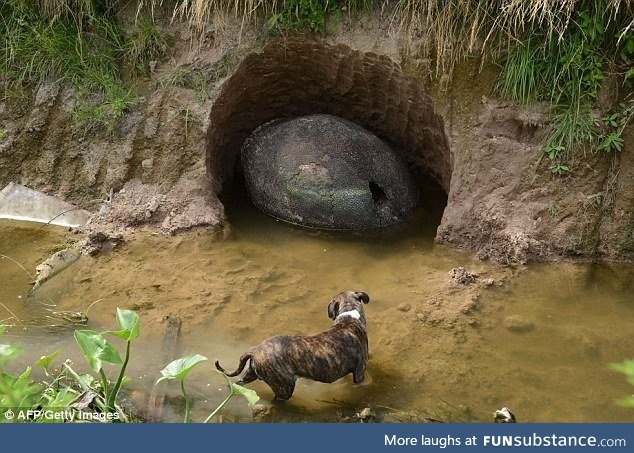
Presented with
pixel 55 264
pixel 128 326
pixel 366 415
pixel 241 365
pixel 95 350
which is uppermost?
pixel 128 326

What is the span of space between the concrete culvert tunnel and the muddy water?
26cm

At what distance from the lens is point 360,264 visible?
5414 millimetres

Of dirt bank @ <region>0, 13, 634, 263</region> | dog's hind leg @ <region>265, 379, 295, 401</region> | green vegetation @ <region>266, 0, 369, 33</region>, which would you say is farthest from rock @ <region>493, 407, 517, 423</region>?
green vegetation @ <region>266, 0, 369, 33</region>

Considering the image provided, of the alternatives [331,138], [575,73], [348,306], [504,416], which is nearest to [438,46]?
[575,73]

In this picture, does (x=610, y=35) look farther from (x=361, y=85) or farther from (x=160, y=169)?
(x=160, y=169)

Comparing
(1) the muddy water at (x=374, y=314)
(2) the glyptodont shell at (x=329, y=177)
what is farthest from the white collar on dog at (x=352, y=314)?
(2) the glyptodont shell at (x=329, y=177)

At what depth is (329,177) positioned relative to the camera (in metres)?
5.95

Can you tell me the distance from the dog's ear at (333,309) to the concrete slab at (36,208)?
2385mm

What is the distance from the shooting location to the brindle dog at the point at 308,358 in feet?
12.6

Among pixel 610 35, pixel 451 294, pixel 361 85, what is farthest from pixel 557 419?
pixel 361 85

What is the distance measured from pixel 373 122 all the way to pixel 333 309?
8.59 ft

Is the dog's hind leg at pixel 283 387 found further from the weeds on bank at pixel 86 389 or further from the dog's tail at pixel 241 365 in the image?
the weeds on bank at pixel 86 389

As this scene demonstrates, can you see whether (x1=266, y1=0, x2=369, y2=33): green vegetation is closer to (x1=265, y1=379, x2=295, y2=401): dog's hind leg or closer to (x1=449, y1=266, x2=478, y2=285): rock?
(x1=449, y1=266, x2=478, y2=285): rock

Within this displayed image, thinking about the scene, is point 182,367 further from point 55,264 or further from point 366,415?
point 55,264
